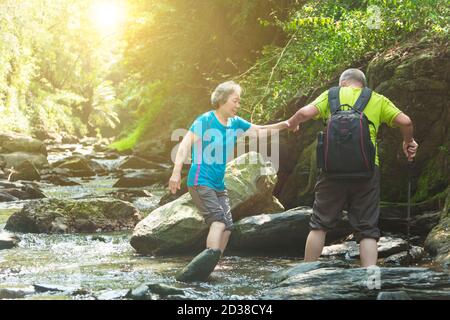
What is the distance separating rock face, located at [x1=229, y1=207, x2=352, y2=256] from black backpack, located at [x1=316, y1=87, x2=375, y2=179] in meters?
2.35

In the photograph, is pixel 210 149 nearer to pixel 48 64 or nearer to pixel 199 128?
pixel 199 128

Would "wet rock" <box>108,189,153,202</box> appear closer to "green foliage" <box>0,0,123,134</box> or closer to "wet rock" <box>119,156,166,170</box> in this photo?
"wet rock" <box>119,156,166,170</box>

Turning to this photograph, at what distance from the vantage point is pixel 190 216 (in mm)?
8242

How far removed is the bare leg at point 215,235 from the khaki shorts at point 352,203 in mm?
985

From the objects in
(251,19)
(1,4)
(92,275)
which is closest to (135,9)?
(251,19)

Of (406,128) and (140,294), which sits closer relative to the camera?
(140,294)

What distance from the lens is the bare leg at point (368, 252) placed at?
233 inches

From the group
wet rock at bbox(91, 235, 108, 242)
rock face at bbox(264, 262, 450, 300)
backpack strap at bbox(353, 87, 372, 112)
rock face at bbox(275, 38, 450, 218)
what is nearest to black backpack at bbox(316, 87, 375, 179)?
backpack strap at bbox(353, 87, 372, 112)

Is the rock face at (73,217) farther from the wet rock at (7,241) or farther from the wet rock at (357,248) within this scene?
the wet rock at (357,248)

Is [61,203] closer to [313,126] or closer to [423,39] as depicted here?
[313,126]

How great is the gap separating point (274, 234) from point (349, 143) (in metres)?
2.65

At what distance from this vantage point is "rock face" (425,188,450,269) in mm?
6824

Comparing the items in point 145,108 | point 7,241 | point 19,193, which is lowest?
point 7,241

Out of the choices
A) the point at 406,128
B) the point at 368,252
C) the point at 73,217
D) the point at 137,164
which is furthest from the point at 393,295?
the point at 137,164
